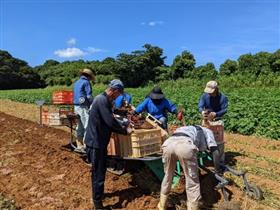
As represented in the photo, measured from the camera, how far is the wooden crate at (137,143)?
6.04m

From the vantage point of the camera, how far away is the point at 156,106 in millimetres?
7527

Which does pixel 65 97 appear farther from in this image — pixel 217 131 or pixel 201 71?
pixel 201 71

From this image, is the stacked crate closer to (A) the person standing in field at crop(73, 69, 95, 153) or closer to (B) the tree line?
(A) the person standing in field at crop(73, 69, 95, 153)

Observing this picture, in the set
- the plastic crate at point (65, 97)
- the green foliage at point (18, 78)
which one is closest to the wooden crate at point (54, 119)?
the plastic crate at point (65, 97)

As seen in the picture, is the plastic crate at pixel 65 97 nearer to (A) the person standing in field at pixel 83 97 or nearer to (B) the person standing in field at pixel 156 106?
(A) the person standing in field at pixel 83 97

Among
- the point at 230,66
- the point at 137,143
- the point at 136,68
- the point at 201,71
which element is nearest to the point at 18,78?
the point at 136,68

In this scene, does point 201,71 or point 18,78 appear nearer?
point 201,71

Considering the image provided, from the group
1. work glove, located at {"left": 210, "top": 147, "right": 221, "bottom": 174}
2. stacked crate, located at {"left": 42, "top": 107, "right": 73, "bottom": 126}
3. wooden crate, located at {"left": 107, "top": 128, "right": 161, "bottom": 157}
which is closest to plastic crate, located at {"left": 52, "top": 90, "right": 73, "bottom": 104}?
stacked crate, located at {"left": 42, "top": 107, "right": 73, "bottom": 126}

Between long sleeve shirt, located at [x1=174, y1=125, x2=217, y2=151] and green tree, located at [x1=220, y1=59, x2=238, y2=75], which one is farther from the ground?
green tree, located at [x1=220, y1=59, x2=238, y2=75]

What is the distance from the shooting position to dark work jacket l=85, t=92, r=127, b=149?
5664mm

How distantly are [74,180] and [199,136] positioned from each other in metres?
2.84

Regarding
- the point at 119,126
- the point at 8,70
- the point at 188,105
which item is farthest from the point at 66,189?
the point at 8,70

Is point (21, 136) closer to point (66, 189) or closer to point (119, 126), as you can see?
point (66, 189)

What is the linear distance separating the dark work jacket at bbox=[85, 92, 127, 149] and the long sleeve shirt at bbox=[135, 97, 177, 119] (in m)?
1.79
